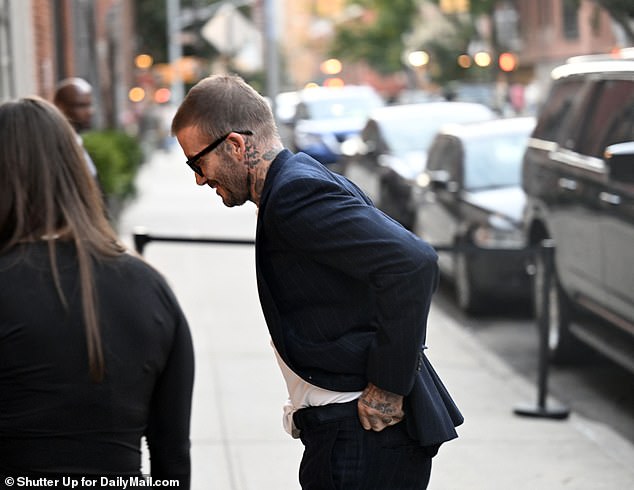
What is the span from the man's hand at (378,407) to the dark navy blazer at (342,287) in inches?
1.3

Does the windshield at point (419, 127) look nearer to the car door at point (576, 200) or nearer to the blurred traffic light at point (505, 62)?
the car door at point (576, 200)

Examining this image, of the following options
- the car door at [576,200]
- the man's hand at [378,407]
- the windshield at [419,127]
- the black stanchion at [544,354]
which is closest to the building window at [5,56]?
the windshield at [419,127]

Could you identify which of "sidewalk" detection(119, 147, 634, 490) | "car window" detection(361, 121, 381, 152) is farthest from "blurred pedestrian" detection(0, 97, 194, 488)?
"car window" detection(361, 121, 381, 152)

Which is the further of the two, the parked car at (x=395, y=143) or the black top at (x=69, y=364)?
the parked car at (x=395, y=143)

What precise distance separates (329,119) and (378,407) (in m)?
24.7

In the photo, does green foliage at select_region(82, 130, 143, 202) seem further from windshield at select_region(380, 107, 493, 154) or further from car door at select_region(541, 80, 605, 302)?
car door at select_region(541, 80, 605, 302)

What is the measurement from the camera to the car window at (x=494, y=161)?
1184 centimetres

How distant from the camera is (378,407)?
9.99ft

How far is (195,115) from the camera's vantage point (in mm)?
3025

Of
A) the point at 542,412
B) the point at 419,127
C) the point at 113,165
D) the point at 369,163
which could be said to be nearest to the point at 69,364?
the point at 542,412

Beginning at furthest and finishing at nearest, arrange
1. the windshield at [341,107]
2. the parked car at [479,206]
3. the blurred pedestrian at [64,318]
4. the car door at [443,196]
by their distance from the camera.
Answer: the windshield at [341,107], the car door at [443,196], the parked car at [479,206], the blurred pedestrian at [64,318]

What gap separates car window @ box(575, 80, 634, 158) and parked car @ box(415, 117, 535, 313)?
74.0 inches

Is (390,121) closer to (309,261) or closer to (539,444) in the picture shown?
(539,444)

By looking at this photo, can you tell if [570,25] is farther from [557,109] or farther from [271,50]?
[557,109]
